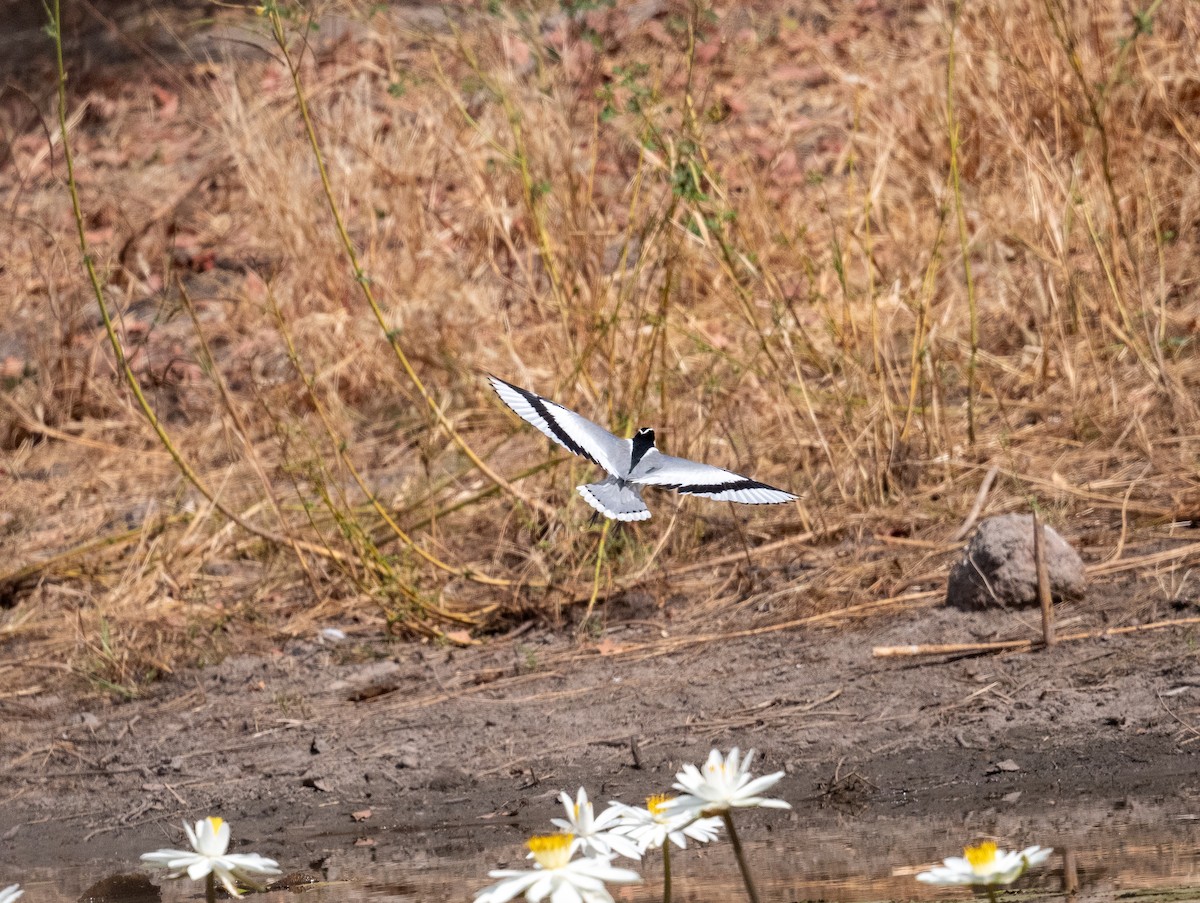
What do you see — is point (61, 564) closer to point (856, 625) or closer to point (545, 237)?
point (545, 237)

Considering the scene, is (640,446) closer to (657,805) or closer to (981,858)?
(657,805)

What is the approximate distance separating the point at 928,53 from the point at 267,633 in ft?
16.7

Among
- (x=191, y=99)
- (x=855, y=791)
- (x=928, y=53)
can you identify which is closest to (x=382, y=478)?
(x=855, y=791)

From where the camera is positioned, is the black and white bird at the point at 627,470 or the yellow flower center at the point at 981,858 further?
the black and white bird at the point at 627,470

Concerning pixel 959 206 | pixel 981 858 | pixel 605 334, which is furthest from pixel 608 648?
pixel 981 858

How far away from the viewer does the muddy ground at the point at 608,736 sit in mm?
2926

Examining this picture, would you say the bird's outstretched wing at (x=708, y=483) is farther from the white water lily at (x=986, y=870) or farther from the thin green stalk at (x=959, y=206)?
the thin green stalk at (x=959, y=206)

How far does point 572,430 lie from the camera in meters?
3.09

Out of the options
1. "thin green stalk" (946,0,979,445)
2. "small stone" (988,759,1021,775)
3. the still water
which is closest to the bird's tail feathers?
the still water

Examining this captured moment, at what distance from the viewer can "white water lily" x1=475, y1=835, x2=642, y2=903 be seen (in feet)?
4.65

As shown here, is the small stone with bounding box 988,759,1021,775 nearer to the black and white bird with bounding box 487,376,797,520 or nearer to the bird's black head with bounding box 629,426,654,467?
the black and white bird with bounding box 487,376,797,520

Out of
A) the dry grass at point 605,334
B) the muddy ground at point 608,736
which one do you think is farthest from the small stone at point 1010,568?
the dry grass at point 605,334

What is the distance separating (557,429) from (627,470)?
0.25m

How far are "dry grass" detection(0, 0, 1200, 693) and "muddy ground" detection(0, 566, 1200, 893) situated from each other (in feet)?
0.90
